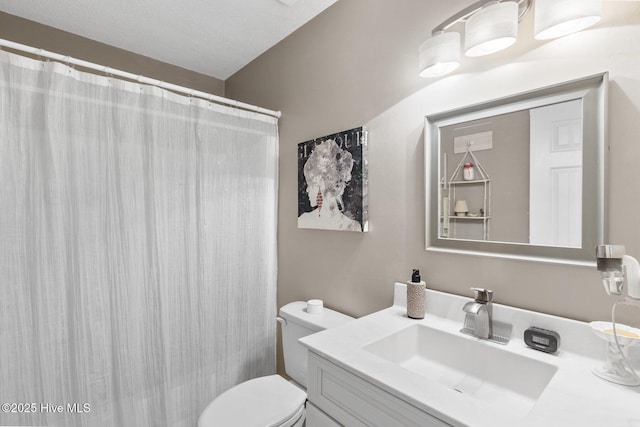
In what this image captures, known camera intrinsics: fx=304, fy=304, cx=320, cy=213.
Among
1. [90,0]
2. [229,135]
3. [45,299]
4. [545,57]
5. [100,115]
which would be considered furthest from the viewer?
[229,135]

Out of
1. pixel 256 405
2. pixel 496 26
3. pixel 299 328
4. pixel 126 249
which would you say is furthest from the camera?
pixel 299 328

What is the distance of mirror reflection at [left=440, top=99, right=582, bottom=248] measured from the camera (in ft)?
3.07

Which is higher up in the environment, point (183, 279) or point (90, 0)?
point (90, 0)

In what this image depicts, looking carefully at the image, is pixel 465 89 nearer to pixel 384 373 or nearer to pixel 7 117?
pixel 384 373

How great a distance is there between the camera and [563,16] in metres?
0.84

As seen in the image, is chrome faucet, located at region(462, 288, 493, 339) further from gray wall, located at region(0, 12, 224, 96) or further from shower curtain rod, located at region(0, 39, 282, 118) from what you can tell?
gray wall, located at region(0, 12, 224, 96)

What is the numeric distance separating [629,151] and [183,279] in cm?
189

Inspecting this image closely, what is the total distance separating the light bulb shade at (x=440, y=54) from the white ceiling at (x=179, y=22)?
0.81 meters

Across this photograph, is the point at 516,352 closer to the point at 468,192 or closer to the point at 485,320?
the point at 485,320

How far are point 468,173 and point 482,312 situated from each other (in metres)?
0.51

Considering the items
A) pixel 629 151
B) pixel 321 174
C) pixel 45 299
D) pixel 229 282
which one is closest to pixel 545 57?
pixel 629 151

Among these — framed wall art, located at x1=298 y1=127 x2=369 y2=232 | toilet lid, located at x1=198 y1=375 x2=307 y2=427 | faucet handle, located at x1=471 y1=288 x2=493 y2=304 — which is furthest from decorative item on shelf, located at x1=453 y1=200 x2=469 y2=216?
toilet lid, located at x1=198 y1=375 x2=307 y2=427

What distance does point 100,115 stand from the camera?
142cm

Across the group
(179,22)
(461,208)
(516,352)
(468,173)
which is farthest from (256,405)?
(179,22)
